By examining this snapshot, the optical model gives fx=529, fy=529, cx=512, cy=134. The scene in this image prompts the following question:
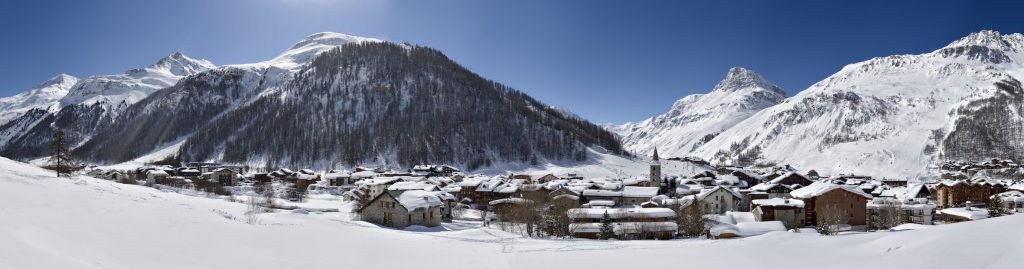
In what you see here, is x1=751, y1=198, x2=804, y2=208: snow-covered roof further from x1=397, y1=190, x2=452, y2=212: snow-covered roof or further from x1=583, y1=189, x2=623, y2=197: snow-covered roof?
A: x1=397, y1=190, x2=452, y2=212: snow-covered roof

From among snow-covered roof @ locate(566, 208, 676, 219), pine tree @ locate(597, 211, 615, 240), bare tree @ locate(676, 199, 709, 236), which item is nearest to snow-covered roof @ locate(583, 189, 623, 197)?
bare tree @ locate(676, 199, 709, 236)

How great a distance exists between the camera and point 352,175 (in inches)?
4961

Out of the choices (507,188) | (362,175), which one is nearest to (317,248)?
(507,188)

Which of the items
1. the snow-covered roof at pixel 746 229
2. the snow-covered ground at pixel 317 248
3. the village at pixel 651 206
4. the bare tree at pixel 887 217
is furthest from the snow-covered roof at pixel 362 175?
the bare tree at pixel 887 217

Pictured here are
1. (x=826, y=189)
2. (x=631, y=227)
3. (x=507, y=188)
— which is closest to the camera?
(x=631, y=227)

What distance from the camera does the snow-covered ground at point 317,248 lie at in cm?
1371

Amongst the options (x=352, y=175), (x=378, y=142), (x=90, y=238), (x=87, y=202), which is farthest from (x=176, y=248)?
(x=378, y=142)

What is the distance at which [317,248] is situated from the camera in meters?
23.8

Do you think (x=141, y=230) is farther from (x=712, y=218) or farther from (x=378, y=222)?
(x=712, y=218)

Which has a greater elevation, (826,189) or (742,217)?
(826,189)

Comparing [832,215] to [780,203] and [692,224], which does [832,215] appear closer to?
[780,203]

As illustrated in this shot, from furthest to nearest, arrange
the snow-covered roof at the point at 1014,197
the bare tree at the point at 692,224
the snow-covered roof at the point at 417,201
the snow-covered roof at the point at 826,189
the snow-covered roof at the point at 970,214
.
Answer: the snow-covered roof at the point at 1014,197
the snow-covered roof at the point at 826,189
the snow-covered roof at the point at 970,214
the snow-covered roof at the point at 417,201
the bare tree at the point at 692,224

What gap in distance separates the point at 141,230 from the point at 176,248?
2892 mm

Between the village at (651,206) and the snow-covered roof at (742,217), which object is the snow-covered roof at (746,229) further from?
the snow-covered roof at (742,217)
